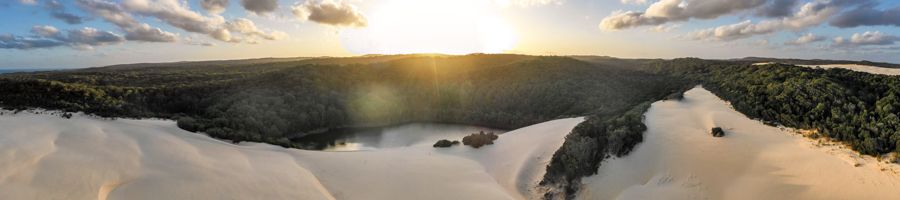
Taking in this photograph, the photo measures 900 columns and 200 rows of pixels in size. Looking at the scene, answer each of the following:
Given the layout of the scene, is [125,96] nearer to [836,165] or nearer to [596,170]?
[596,170]

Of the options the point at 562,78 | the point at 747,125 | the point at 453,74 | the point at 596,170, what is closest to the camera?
the point at 596,170

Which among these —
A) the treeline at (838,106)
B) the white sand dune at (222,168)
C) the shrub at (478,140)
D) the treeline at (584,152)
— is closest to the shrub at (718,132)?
the treeline at (584,152)

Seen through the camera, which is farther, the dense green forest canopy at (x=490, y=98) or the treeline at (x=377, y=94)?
the treeline at (x=377, y=94)

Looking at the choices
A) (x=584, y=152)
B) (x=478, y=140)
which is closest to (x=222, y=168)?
(x=584, y=152)

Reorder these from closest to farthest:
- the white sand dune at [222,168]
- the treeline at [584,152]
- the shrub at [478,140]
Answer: the white sand dune at [222,168] → the treeline at [584,152] → the shrub at [478,140]

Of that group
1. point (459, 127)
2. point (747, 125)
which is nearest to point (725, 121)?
point (747, 125)

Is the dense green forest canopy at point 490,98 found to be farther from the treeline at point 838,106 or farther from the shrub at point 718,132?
the shrub at point 718,132

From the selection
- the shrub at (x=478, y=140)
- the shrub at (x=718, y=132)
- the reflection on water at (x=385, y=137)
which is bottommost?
the reflection on water at (x=385, y=137)
